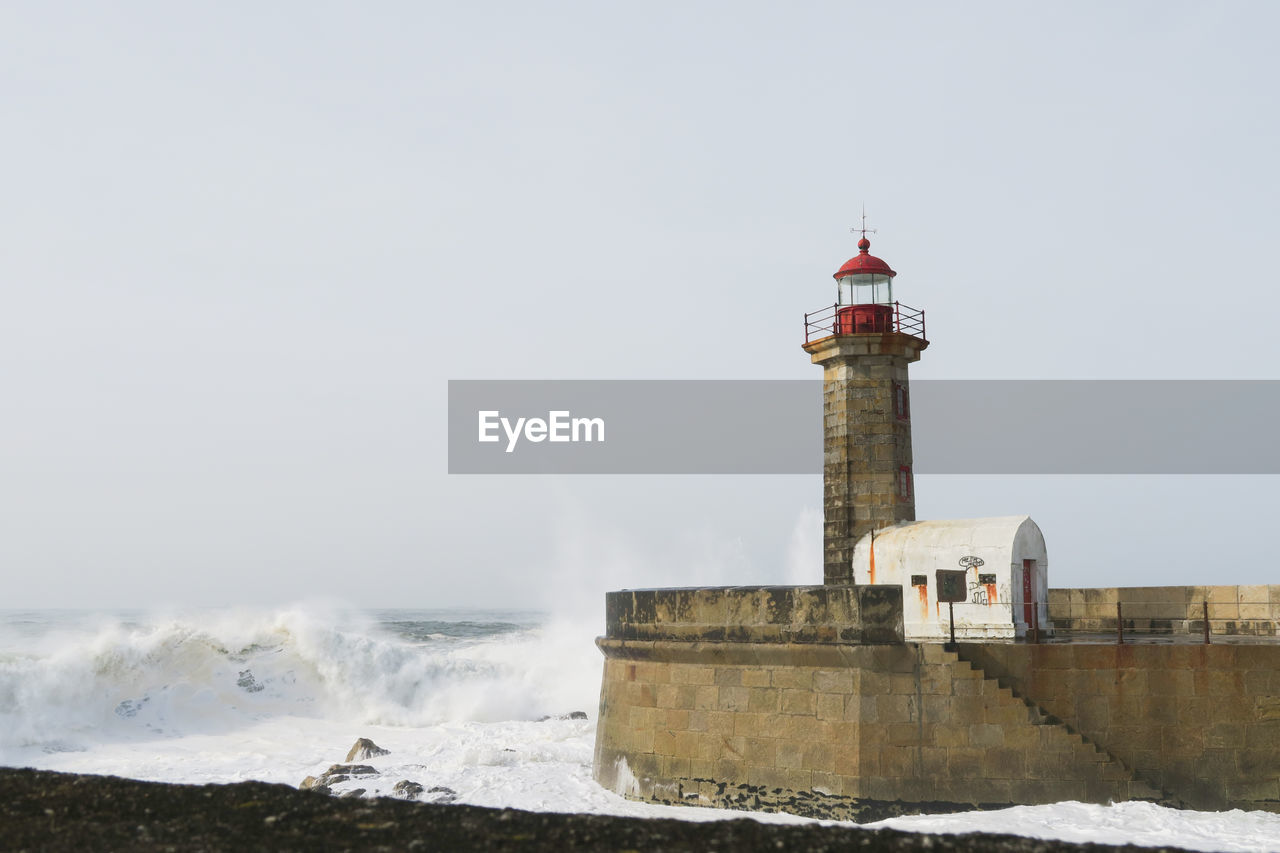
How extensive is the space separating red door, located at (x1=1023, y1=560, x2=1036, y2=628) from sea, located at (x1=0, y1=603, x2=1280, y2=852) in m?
2.80

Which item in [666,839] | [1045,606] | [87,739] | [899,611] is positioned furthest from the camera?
[87,739]

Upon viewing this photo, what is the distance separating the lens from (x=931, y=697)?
10625 mm

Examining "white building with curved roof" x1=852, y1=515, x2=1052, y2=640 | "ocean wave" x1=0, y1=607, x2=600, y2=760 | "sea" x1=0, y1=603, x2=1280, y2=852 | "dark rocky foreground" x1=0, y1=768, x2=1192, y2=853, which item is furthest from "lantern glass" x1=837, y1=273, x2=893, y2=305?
"ocean wave" x1=0, y1=607, x2=600, y2=760

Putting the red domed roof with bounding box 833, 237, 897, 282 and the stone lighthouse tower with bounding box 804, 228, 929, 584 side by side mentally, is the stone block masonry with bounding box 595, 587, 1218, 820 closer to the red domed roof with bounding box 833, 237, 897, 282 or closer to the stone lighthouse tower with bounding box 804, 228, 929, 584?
the stone lighthouse tower with bounding box 804, 228, 929, 584

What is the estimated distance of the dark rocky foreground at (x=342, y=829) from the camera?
16.3 ft

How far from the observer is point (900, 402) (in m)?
14.6

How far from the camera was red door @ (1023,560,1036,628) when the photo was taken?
12.4m

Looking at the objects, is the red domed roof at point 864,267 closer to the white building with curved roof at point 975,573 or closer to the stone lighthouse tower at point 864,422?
the stone lighthouse tower at point 864,422

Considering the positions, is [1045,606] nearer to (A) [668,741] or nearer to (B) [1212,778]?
(B) [1212,778]

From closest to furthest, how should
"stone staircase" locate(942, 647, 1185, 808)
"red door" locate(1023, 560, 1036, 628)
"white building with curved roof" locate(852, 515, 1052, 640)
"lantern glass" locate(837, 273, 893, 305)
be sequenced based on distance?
"stone staircase" locate(942, 647, 1185, 808)
"white building with curved roof" locate(852, 515, 1052, 640)
"red door" locate(1023, 560, 1036, 628)
"lantern glass" locate(837, 273, 893, 305)

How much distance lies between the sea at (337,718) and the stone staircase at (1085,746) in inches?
7.9

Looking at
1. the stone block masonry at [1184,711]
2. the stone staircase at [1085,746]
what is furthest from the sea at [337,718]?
the stone block masonry at [1184,711]

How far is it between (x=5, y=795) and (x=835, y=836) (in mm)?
4151

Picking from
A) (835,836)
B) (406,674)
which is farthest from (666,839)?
(406,674)
